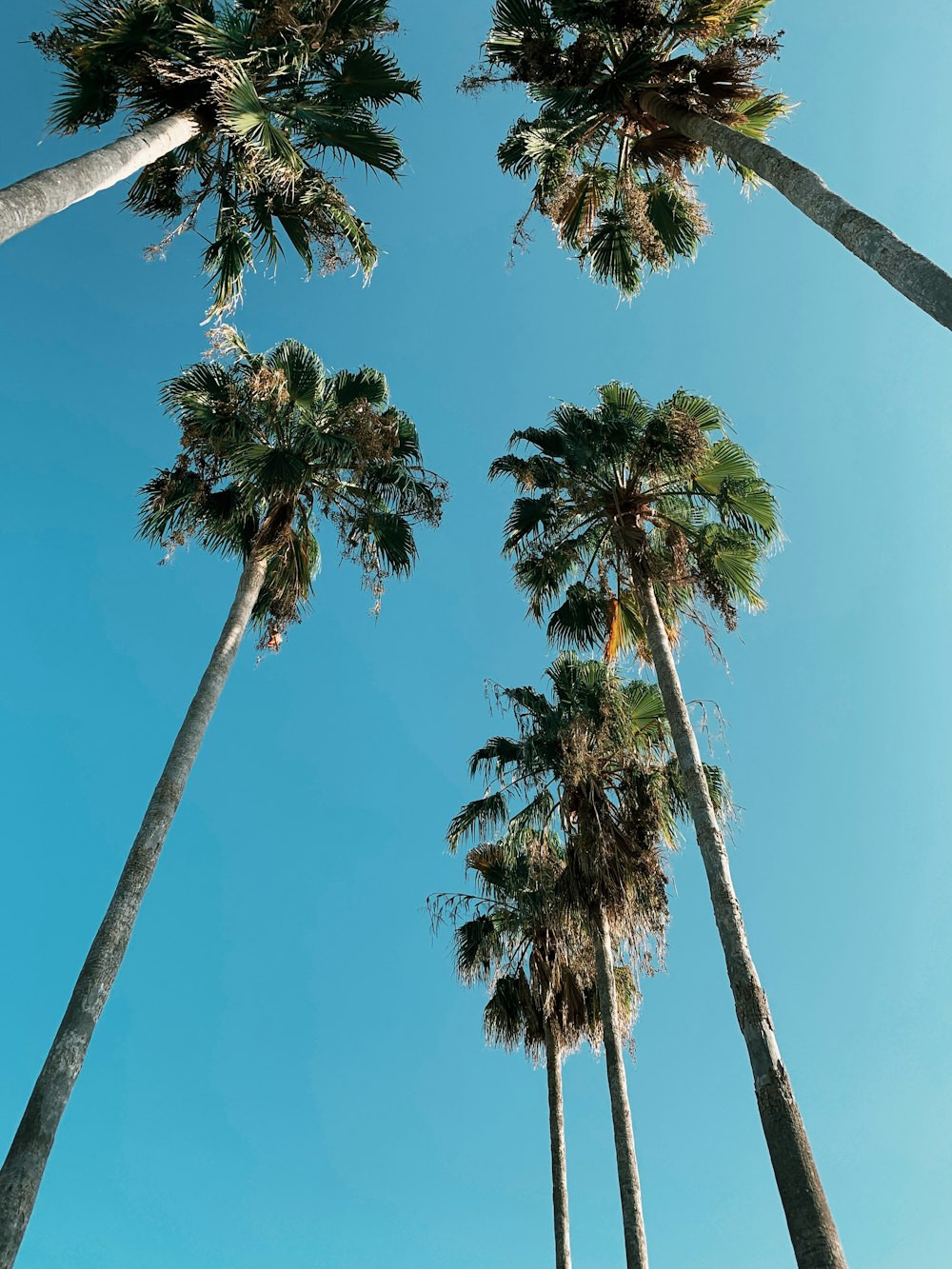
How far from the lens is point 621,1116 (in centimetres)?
1270

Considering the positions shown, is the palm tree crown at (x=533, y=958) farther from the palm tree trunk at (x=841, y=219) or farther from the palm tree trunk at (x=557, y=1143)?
the palm tree trunk at (x=841, y=219)

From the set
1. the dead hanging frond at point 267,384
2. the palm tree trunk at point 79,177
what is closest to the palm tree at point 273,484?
the dead hanging frond at point 267,384

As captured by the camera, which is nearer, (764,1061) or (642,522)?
(764,1061)

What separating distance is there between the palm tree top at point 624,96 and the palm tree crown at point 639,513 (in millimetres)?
2585

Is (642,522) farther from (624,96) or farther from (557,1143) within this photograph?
(557,1143)

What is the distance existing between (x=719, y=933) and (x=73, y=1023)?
6183mm

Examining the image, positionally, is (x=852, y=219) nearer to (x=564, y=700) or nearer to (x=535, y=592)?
(x=535, y=592)

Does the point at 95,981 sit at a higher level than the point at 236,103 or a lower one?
lower

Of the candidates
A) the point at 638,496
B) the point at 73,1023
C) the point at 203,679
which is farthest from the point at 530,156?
the point at 73,1023

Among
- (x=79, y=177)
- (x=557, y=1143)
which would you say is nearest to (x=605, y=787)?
(x=557, y=1143)

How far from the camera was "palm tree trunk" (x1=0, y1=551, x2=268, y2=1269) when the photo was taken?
7.03 m

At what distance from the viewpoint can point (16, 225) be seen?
18.2 feet

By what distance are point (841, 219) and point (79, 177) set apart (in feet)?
19.0

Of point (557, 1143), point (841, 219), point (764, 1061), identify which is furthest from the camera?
point (557, 1143)
